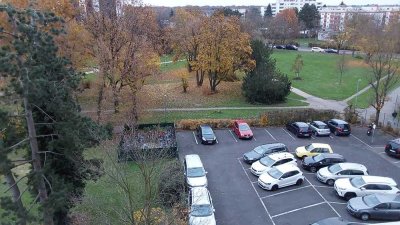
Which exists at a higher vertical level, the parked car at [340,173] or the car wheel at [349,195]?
the parked car at [340,173]

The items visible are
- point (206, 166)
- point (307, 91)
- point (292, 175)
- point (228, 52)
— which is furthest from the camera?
point (307, 91)

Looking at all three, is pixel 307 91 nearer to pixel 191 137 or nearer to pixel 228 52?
pixel 228 52

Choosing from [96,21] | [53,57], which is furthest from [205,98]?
[53,57]

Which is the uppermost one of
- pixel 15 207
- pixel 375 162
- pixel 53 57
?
pixel 53 57

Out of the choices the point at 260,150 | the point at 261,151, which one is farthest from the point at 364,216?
the point at 260,150

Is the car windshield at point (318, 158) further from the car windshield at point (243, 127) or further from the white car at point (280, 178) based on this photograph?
the car windshield at point (243, 127)

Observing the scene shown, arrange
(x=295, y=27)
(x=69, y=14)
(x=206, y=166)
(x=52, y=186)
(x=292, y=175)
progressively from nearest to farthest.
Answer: (x=52, y=186), (x=292, y=175), (x=206, y=166), (x=69, y=14), (x=295, y=27)

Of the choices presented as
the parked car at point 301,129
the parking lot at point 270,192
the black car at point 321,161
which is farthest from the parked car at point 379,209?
the parked car at point 301,129
